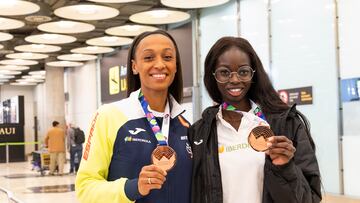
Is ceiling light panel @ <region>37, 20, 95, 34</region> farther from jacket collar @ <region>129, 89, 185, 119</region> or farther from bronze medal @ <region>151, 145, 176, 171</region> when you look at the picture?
bronze medal @ <region>151, 145, 176, 171</region>

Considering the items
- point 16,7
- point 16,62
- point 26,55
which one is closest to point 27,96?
point 16,62

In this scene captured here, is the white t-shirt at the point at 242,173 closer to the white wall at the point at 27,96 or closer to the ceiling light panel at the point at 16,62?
the ceiling light panel at the point at 16,62

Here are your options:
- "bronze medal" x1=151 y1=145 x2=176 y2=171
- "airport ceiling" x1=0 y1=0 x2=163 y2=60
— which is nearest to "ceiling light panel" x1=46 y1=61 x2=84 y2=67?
"airport ceiling" x1=0 y1=0 x2=163 y2=60

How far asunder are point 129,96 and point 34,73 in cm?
3161

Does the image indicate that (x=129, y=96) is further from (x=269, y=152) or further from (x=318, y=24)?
(x=318, y=24)

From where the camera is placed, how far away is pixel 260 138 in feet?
6.44

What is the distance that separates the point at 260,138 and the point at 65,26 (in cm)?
1510

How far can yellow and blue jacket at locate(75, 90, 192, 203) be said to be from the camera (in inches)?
85.0

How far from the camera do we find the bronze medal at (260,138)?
1.94m

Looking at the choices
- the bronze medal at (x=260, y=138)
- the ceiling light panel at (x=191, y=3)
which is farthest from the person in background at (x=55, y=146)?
the bronze medal at (x=260, y=138)

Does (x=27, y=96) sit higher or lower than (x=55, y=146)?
higher

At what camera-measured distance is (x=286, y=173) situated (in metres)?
1.99

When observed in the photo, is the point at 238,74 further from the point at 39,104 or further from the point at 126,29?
the point at 39,104

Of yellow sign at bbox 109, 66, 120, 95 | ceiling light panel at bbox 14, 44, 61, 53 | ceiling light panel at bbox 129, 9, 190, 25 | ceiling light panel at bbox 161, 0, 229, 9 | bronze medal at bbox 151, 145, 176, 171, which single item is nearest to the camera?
bronze medal at bbox 151, 145, 176, 171
